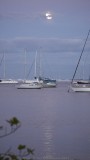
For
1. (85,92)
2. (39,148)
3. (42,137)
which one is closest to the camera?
(39,148)

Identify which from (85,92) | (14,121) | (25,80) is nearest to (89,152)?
(14,121)

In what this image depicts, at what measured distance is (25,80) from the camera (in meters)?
26.8

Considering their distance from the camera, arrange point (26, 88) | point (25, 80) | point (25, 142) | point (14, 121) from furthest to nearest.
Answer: point (25, 80) < point (26, 88) < point (25, 142) < point (14, 121)

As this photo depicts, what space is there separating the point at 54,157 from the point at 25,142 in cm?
104

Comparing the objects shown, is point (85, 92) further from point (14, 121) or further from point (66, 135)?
point (14, 121)

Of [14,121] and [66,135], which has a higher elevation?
[14,121]

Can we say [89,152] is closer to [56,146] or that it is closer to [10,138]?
[56,146]

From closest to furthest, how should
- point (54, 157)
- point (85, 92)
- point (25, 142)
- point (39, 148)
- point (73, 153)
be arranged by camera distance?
point (54, 157) < point (73, 153) < point (39, 148) < point (25, 142) < point (85, 92)

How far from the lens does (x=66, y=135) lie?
16.6 feet

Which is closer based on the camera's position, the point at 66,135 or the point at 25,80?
the point at 66,135

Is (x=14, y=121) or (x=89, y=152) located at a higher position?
(x=14, y=121)

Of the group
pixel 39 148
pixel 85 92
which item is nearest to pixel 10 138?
pixel 39 148

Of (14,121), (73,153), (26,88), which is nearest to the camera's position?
(14,121)

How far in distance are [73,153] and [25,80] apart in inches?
908
